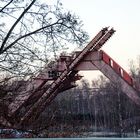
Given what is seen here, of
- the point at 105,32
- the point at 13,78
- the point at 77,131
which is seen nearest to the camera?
the point at 13,78

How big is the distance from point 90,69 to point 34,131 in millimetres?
11983

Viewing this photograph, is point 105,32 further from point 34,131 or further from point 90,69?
point 34,131

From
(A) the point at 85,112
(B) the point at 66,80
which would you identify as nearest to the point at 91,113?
(A) the point at 85,112

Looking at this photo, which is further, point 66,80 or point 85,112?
point 85,112

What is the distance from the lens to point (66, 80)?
13039 mm

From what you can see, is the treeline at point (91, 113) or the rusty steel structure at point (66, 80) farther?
the treeline at point (91, 113)

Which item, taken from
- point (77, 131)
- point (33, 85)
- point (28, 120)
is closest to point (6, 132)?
point (28, 120)

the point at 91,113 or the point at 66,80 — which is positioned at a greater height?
the point at 66,80

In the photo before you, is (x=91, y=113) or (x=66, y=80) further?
(x=91, y=113)

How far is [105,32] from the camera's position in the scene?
15.6 metres

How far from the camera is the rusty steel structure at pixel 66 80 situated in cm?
569

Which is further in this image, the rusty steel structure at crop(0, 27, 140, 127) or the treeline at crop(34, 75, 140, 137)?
the treeline at crop(34, 75, 140, 137)

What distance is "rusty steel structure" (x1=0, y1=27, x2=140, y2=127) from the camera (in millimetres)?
5689

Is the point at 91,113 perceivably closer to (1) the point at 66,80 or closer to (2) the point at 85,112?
(2) the point at 85,112
